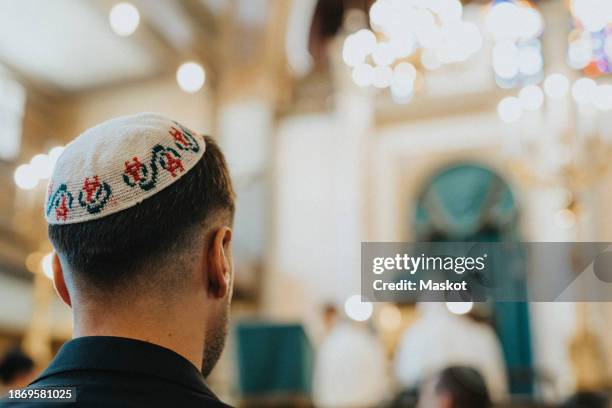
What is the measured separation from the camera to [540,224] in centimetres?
910

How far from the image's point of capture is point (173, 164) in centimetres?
93

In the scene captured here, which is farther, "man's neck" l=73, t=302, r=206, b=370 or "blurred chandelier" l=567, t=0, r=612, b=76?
"blurred chandelier" l=567, t=0, r=612, b=76

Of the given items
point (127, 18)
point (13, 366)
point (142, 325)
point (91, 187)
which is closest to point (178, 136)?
point (91, 187)

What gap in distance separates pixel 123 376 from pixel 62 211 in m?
0.23

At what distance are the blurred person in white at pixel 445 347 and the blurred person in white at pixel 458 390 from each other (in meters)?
2.38

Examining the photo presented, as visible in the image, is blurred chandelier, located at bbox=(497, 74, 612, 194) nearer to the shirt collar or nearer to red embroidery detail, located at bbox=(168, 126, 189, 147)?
red embroidery detail, located at bbox=(168, 126, 189, 147)

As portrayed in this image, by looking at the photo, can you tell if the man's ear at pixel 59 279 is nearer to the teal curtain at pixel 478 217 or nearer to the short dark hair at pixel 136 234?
the short dark hair at pixel 136 234

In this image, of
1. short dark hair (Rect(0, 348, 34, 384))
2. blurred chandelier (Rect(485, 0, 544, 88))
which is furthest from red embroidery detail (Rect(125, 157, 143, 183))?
blurred chandelier (Rect(485, 0, 544, 88))

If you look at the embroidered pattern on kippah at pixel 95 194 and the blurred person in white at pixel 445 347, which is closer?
the embroidered pattern on kippah at pixel 95 194

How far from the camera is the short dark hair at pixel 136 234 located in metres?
0.91

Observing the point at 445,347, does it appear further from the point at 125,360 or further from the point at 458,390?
the point at 125,360

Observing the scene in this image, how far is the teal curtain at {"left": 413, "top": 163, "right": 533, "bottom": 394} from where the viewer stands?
9070 millimetres

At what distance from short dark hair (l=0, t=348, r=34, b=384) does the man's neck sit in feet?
8.87

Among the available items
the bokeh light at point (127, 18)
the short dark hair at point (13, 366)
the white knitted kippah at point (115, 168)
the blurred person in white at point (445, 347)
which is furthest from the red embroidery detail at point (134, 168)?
the bokeh light at point (127, 18)
